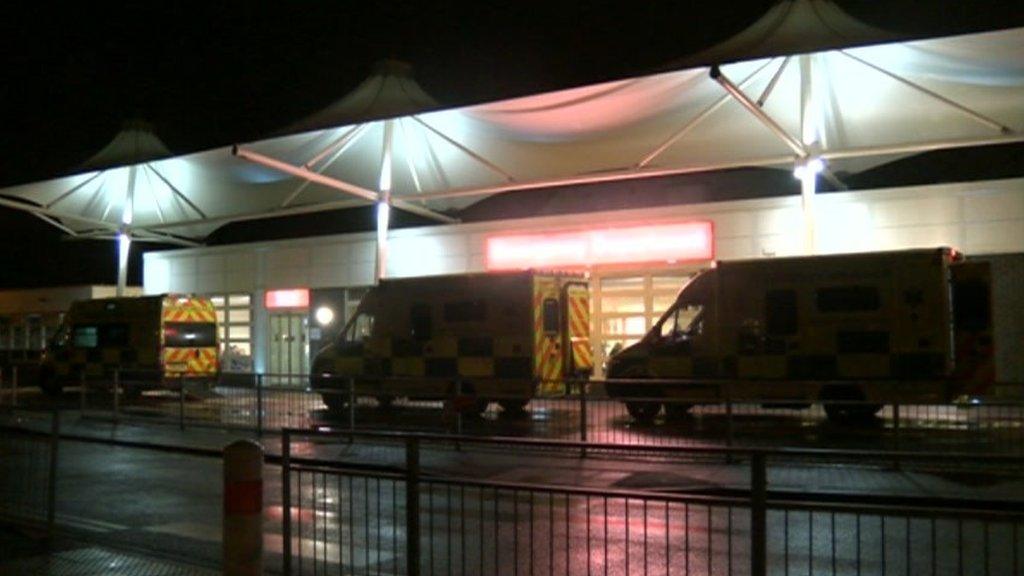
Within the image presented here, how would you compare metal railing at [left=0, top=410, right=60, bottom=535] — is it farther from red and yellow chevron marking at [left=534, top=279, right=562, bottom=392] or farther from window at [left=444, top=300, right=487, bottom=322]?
red and yellow chevron marking at [left=534, top=279, right=562, bottom=392]

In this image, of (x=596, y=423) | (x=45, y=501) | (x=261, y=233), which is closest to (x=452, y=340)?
(x=596, y=423)

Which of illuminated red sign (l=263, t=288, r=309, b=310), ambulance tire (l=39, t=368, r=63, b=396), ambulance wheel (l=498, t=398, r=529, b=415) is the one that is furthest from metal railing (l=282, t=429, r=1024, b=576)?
illuminated red sign (l=263, t=288, r=309, b=310)

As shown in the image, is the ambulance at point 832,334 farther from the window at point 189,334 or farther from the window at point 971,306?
the window at point 189,334

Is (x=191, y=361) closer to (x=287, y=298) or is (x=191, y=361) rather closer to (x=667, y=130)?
(x=287, y=298)

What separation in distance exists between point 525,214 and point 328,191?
6393 millimetres

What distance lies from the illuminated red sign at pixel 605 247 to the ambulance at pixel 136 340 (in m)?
7.98

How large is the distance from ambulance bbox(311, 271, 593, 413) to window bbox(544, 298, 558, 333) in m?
0.02

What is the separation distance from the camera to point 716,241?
23.8 metres

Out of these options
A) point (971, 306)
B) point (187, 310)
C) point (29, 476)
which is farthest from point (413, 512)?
point (187, 310)

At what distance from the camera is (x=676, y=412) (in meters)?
16.3

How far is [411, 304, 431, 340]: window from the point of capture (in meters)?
19.4

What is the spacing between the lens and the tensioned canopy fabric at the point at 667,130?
20.0m

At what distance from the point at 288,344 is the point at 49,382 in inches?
291

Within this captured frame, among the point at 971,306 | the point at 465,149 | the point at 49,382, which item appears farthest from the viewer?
the point at 49,382
